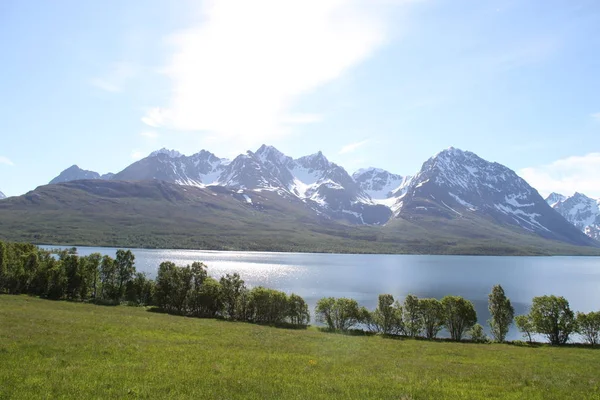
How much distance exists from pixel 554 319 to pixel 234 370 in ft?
221

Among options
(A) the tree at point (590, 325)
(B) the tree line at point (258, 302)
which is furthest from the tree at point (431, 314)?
(A) the tree at point (590, 325)

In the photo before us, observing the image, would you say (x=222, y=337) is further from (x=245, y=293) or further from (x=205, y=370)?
(x=245, y=293)

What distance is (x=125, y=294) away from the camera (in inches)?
3656

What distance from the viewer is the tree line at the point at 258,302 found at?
6931cm

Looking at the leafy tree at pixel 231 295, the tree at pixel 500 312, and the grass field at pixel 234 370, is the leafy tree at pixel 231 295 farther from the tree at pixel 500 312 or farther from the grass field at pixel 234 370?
the tree at pixel 500 312

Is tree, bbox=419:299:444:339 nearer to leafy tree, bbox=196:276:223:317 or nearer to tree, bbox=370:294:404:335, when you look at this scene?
tree, bbox=370:294:404:335

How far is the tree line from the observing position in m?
69.3

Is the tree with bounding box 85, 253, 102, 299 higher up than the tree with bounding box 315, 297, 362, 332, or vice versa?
the tree with bounding box 85, 253, 102, 299

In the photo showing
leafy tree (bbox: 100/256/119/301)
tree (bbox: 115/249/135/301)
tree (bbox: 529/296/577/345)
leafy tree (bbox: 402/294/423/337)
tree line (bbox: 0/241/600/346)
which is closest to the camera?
tree (bbox: 529/296/577/345)

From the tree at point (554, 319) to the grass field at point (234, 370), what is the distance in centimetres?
3130

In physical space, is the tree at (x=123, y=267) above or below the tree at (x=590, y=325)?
above

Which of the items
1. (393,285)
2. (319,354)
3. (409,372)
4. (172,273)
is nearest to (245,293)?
(172,273)

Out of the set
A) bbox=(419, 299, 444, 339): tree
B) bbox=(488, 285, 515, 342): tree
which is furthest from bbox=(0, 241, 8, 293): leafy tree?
bbox=(488, 285, 515, 342): tree

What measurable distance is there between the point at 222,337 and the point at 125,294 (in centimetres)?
6255
